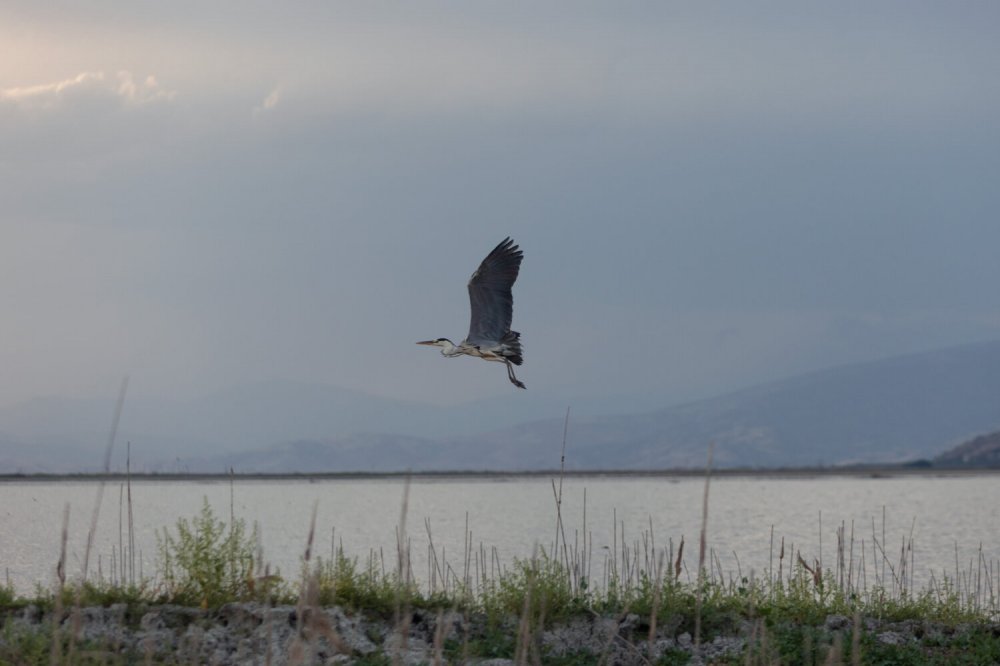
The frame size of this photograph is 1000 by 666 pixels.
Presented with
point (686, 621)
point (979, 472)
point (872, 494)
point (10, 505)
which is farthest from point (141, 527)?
point (979, 472)

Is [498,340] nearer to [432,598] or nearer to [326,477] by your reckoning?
[432,598]

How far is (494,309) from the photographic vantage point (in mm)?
16203

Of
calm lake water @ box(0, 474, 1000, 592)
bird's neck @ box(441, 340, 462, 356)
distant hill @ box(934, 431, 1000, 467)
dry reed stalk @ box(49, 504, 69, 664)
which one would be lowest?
calm lake water @ box(0, 474, 1000, 592)

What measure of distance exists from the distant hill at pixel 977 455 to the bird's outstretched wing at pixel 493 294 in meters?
142

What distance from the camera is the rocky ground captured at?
11.1 m

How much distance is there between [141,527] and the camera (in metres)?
38.0

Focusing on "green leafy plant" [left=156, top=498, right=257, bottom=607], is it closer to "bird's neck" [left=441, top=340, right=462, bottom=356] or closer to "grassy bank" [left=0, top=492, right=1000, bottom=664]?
"grassy bank" [left=0, top=492, right=1000, bottom=664]

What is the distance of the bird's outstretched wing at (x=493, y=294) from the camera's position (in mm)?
16141

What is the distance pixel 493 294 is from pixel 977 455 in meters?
160

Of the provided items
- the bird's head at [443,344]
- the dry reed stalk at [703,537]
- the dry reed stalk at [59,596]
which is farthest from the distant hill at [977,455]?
the dry reed stalk at [59,596]

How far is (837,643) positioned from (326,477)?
129 metres

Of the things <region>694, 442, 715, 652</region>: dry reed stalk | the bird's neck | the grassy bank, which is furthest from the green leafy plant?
<region>694, 442, 715, 652</region>: dry reed stalk

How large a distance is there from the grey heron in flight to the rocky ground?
4.33 m

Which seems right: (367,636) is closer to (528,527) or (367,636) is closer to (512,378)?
(512,378)
